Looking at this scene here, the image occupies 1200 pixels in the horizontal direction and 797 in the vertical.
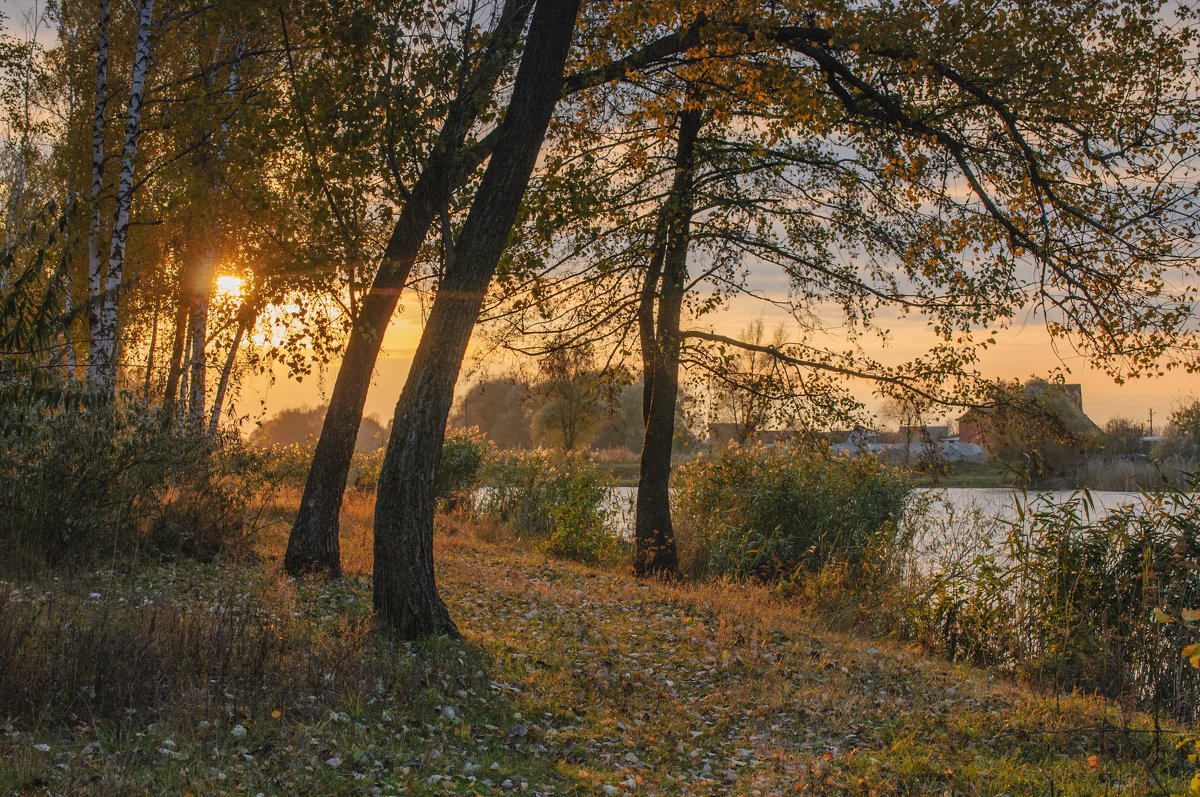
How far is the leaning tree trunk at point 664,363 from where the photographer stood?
40.0ft

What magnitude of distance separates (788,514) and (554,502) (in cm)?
526

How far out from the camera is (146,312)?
20.3 metres

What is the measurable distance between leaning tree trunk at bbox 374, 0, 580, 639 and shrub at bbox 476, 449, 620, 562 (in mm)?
7905

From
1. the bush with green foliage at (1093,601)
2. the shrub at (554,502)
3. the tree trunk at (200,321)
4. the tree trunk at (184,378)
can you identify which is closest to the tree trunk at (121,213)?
the tree trunk at (184,378)

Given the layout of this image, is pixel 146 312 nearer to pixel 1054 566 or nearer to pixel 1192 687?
pixel 1054 566

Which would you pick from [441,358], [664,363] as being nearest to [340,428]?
[441,358]

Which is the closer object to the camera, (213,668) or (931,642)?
(213,668)

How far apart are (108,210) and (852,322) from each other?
1624 cm

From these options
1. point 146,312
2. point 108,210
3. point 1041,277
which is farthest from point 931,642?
point 146,312

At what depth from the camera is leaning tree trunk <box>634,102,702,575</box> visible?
12.2m

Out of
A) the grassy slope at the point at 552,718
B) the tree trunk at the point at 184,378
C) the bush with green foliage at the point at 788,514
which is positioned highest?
the tree trunk at the point at 184,378

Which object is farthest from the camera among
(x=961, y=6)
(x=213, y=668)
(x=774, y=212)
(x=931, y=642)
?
(x=774, y=212)

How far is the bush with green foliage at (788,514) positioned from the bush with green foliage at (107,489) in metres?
8.00

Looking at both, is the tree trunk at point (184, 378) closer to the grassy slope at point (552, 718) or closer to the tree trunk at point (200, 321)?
the tree trunk at point (200, 321)
